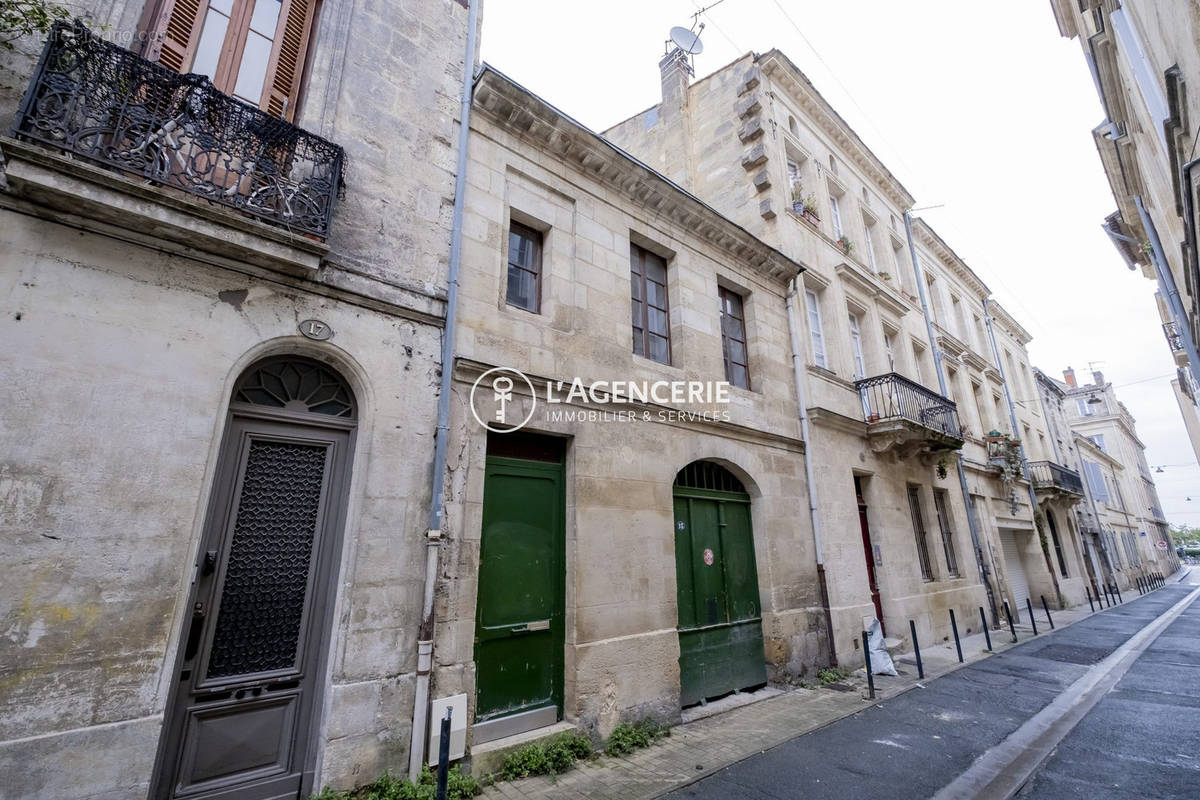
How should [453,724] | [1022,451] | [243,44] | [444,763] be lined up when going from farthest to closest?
1. [1022,451]
2. [243,44]
3. [453,724]
4. [444,763]

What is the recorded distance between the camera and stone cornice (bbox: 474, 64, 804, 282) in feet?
19.3

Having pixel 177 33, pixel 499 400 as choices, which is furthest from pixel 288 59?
pixel 499 400

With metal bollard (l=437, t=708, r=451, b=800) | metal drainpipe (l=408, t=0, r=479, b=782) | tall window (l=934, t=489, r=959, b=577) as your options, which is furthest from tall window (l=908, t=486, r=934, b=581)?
metal bollard (l=437, t=708, r=451, b=800)

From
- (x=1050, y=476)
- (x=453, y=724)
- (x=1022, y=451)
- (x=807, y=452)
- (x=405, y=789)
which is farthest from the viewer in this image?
(x=1050, y=476)

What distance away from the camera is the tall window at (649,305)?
7.20 m

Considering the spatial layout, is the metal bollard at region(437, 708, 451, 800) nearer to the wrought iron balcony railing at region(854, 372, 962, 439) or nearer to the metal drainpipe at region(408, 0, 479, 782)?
the metal drainpipe at region(408, 0, 479, 782)

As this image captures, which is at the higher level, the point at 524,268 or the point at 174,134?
the point at 524,268

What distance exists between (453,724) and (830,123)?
47.9 feet

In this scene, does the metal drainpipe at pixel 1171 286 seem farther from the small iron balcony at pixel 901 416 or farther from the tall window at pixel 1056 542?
the tall window at pixel 1056 542

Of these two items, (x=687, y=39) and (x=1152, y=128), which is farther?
(x=687, y=39)

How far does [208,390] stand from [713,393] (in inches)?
236

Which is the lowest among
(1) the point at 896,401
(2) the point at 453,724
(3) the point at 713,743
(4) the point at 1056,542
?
(3) the point at 713,743

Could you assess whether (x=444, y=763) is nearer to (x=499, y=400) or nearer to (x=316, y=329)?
(x=499, y=400)

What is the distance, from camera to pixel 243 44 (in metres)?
4.71
